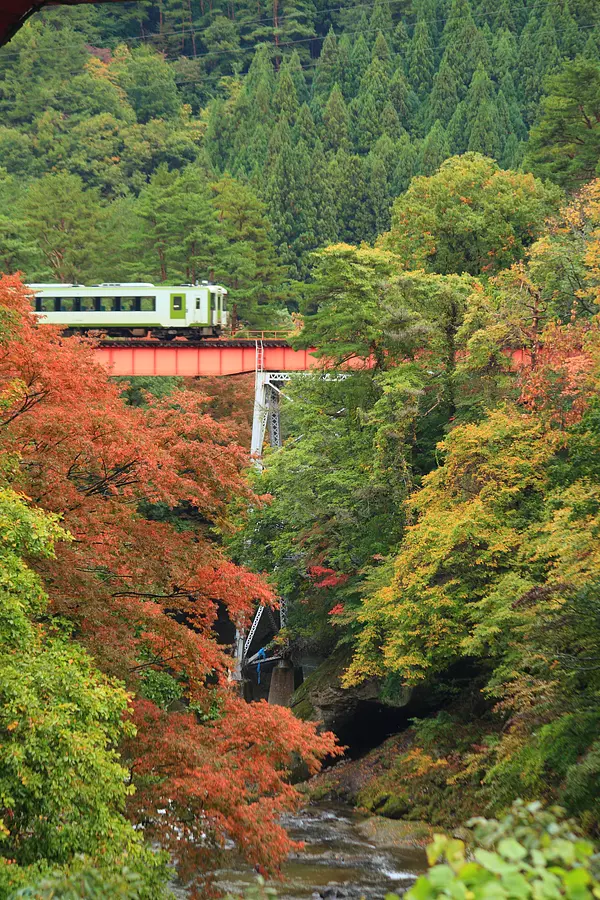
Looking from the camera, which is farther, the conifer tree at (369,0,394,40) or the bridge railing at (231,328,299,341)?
the conifer tree at (369,0,394,40)

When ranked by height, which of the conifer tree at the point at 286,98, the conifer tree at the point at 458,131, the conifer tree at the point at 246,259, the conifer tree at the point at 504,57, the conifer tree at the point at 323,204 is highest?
the conifer tree at the point at 504,57

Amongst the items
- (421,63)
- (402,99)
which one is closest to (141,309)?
(402,99)

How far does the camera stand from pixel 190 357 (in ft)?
139

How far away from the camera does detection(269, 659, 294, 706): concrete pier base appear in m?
34.9

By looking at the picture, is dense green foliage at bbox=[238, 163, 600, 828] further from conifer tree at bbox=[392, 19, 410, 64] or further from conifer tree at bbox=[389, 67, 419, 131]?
conifer tree at bbox=[392, 19, 410, 64]

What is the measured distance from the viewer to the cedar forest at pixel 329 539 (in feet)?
40.9

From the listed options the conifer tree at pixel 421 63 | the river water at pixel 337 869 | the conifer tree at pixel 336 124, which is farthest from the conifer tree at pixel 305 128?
the river water at pixel 337 869

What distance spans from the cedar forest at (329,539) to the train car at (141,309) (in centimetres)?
308

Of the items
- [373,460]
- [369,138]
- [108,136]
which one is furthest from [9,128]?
[373,460]

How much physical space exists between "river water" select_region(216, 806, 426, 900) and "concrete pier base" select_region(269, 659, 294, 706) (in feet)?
36.5

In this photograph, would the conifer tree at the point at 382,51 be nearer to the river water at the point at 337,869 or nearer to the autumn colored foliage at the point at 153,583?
the river water at the point at 337,869

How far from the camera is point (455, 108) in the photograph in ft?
330

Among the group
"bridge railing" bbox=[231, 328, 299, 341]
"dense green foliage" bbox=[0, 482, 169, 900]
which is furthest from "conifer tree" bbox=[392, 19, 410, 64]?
"dense green foliage" bbox=[0, 482, 169, 900]

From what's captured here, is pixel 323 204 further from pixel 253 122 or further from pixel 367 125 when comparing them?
pixel 253 122
